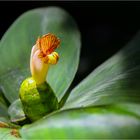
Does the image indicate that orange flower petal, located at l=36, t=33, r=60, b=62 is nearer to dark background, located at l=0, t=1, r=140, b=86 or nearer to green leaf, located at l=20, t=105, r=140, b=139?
green leaf, located at l=20, t=105, r=140, b=139

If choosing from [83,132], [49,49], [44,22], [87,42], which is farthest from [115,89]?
[87,42]

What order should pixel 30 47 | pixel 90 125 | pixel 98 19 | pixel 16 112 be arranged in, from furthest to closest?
1. pixel 98 19
2. pixel 30 47
3. pixel 16 112
4. pixel 90 125

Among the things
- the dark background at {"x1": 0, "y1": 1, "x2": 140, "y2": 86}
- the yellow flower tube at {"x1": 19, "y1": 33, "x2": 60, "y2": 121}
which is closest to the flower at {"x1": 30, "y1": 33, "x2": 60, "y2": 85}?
the yellow flower tube at {"x1": 19, "y1": 33, "x2": 60, "y2": 121}

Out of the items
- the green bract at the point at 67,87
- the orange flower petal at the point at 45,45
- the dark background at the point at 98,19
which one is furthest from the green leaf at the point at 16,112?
the dark background at the point at 98,19

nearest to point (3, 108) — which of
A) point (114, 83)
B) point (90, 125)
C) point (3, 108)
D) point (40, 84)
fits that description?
point (3, 108)

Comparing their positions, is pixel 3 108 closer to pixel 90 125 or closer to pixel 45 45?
pixel 45 45

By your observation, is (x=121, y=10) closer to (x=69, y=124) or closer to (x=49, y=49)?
(x=49, y=49)
